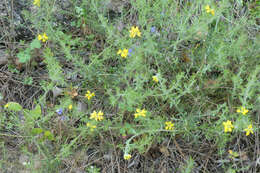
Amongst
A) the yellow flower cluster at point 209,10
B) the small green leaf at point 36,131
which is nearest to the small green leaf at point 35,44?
the small green leaf at point 36,131

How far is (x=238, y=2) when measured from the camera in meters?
3.21

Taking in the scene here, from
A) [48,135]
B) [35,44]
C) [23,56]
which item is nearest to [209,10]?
[48,135]

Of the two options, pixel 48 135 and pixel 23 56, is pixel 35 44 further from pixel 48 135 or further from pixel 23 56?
pixel 48 135

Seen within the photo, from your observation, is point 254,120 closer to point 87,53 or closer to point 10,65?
point 87,53

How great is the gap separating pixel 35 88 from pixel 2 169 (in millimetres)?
1063

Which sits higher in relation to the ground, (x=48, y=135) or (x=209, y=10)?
(x=209, y=10)

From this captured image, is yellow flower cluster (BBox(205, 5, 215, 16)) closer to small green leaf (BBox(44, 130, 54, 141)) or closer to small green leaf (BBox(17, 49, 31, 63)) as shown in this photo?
small green leaf (BBox(44, 130, 54, 141))

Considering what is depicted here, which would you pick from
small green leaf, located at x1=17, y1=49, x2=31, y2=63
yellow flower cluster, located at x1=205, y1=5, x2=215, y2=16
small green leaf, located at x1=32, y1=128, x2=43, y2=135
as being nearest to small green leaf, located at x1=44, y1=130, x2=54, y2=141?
small green leaf, located at x1=32, y1=128, x2=43, y2=135

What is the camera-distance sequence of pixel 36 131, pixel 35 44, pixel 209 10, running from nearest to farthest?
pixel 209 10 < pixel 36 131 < pixel 35 44

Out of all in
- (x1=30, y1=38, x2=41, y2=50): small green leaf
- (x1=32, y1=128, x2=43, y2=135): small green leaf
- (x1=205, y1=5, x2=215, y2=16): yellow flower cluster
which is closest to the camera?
(x1=205, y1=5, x2=215, y2=16): yellow flower cluster

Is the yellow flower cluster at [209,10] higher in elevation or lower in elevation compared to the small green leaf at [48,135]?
higher

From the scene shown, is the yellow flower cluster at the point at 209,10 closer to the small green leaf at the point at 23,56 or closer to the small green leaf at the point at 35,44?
the small green leaf at the point at 35,44

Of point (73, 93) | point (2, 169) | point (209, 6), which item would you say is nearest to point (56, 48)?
point (73, 93)

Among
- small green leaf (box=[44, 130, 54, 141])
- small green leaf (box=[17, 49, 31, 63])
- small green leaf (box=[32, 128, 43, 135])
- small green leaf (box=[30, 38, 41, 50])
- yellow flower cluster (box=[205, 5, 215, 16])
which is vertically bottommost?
small green leaf (box=[44, 130, 54, 141])
